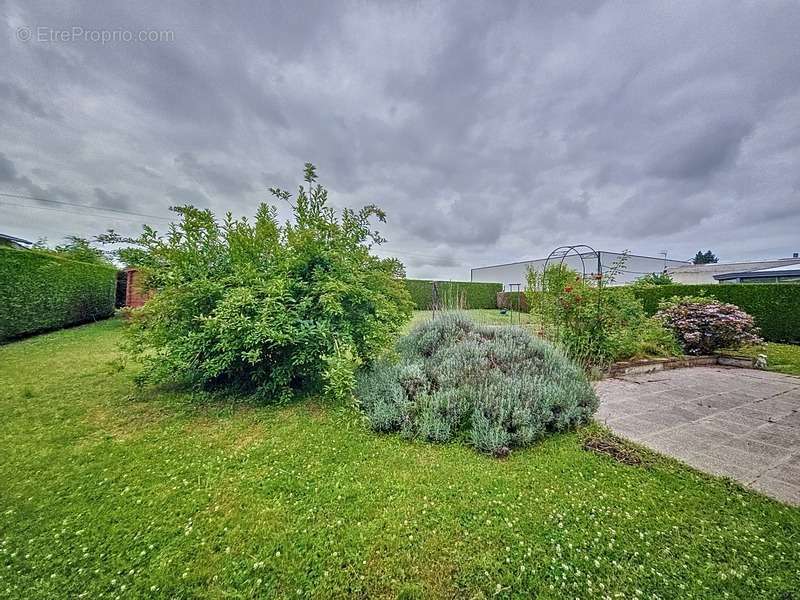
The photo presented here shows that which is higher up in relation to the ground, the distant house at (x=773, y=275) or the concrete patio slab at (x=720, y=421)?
the distant house at (x=773, y=275)

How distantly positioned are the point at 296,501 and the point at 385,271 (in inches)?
102

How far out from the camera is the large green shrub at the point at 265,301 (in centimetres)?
297

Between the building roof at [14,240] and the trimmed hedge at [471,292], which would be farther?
the trimmed hedge at [471,292]

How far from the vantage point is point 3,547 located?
139cm

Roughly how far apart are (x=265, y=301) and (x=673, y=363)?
6639mm

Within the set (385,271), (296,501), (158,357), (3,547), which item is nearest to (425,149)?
(385,271)

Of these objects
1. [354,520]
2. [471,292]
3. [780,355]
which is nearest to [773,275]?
[780,355]

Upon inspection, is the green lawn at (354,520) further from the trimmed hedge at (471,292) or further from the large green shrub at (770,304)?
the trimmed hedge at (471,292)

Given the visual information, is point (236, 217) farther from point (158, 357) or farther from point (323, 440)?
point (323, 440)

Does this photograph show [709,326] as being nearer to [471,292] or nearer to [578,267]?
[471,292]

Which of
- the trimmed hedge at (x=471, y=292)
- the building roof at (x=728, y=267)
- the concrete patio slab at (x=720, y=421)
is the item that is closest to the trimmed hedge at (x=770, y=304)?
the concrete patio slab at (x=720, y=421)

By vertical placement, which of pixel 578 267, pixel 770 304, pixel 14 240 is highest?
pixel 14 240

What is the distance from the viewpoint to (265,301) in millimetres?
2971

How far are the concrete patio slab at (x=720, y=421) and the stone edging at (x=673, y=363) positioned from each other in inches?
6.1
